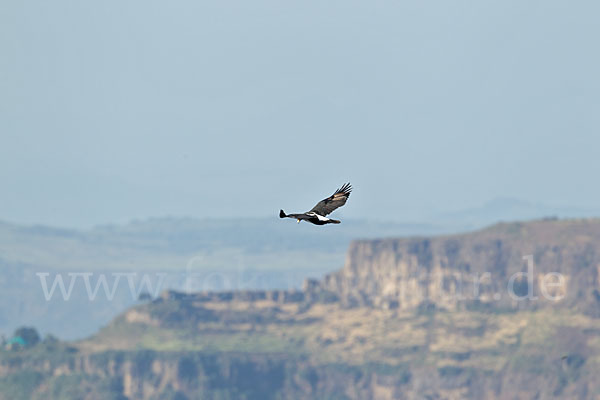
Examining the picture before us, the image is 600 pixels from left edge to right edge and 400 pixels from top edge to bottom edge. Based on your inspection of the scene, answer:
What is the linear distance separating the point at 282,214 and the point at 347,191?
719 cm

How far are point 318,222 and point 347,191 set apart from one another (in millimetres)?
5558

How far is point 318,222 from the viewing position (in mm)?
110625

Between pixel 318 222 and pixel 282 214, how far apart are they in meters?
2.52

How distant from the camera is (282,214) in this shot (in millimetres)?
109875

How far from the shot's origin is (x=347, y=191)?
379 ft
